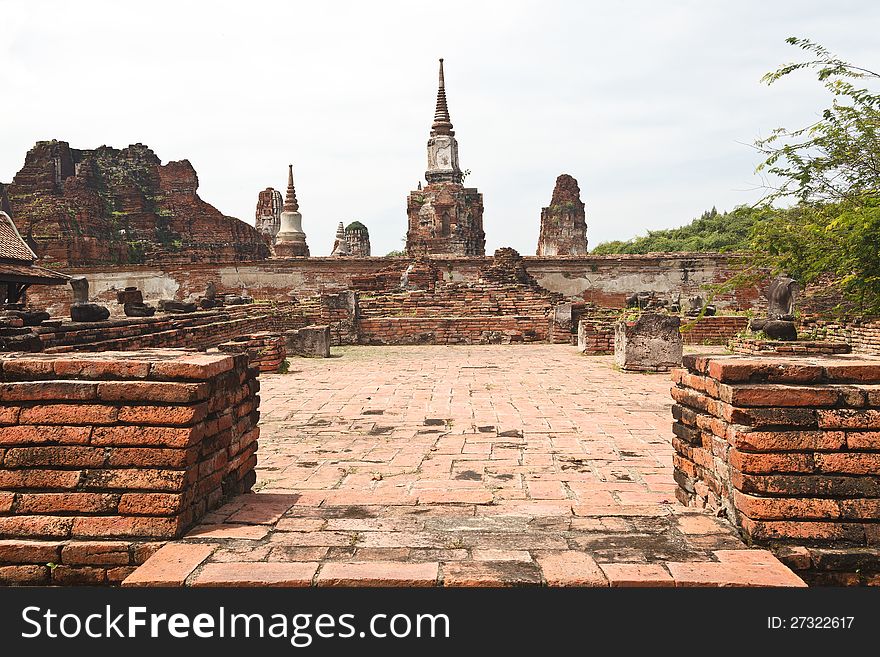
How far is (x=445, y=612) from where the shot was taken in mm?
1832

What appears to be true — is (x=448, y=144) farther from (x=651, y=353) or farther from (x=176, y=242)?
(x=651, y=353)

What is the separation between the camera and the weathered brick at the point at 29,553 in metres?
2.17

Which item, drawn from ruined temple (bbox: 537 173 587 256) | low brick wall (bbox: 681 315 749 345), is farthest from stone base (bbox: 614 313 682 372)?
ruined temple (bbox: 537 173 587 256)

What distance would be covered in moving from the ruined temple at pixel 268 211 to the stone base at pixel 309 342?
25618 millimetres

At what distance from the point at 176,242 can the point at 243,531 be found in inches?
1033

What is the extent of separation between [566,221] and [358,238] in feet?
45.4

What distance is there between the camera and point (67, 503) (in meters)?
2.24

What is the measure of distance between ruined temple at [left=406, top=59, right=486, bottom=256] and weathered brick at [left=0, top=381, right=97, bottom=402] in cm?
2401

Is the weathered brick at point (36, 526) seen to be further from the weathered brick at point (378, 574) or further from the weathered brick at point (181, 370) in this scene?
the weathered brick at point (378, 574)

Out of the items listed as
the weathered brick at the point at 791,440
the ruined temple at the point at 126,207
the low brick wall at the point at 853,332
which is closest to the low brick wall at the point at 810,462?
the weathered brick at the point at 791,440

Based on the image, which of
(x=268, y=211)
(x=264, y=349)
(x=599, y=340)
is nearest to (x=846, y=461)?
(x=264, y=349)

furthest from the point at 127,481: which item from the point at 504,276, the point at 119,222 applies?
the point at 119,222

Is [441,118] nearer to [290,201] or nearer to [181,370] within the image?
[290,201]

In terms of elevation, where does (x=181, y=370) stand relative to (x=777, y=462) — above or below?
above
